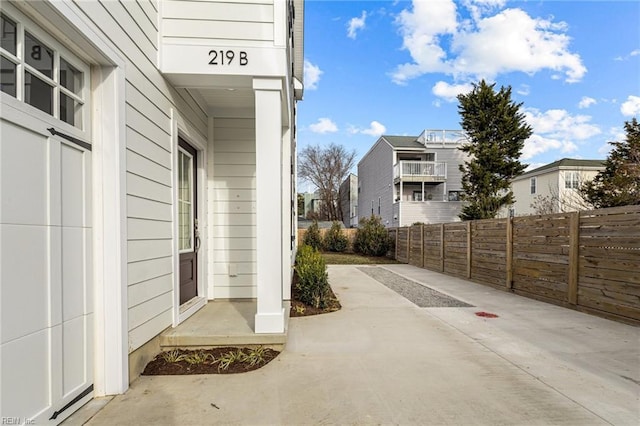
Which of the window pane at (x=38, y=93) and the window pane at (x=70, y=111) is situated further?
the window pane at (x=70, y=111)

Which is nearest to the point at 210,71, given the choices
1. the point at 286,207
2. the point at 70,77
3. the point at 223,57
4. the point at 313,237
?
the point at 223,57

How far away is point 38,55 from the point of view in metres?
2.01

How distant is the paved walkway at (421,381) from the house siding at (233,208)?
130 cm

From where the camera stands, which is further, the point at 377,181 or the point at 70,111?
the point at 377,181

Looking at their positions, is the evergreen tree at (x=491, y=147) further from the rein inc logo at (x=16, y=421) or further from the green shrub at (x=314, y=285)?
the rein inc logo at (x=16, y=421)

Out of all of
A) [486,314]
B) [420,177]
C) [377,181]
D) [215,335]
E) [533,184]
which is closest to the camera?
[215,335]

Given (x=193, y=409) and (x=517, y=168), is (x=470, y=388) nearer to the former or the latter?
(x=193, y=409)

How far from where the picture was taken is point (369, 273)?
9.88 meters

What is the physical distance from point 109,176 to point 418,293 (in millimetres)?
5959

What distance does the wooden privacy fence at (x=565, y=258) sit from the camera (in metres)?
4.35

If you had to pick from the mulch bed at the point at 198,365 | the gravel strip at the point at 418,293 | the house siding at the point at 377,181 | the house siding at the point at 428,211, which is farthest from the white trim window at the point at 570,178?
the mulch bed at the point at 198,365

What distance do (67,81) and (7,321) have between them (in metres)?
1.64

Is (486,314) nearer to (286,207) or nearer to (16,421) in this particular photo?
(286,207)

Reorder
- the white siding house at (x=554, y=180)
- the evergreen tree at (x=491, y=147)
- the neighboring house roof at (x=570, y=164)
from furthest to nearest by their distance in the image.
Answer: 1. the neighboring house roof at (x=570, y=164)
2. the white siding house at (x=554, y=180)
3. the evergreen tree at (x=491, y=147)
